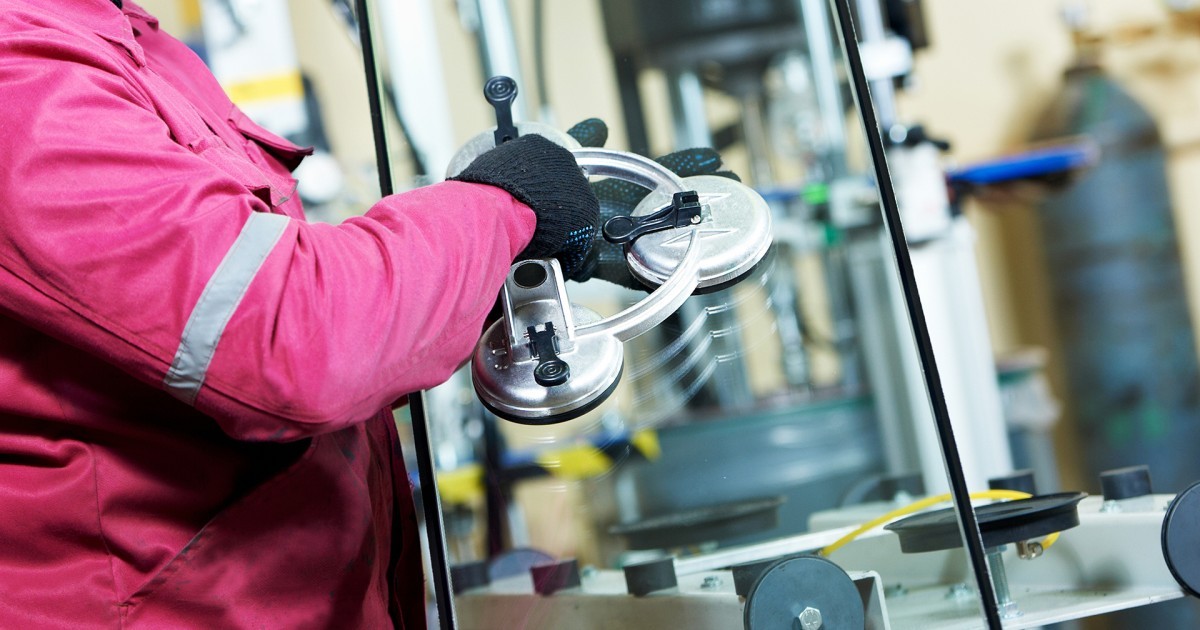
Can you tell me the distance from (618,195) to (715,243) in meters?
0.13

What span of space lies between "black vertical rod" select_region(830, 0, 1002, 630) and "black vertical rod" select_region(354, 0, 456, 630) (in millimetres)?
359

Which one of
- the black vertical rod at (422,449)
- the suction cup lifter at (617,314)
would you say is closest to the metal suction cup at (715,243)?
the suction cup lifter at (617,314)

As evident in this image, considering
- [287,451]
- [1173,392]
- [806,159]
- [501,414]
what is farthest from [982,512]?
[1173,392]

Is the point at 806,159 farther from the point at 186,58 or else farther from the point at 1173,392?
the point at 186,58

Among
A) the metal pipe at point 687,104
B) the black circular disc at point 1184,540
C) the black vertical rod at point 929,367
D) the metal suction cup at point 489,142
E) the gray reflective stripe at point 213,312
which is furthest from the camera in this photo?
the metal pipe at point 687,104

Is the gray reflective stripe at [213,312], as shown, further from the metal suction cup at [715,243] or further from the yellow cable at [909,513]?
the yellow cable at [909,513]

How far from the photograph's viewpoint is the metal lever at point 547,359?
764 mm

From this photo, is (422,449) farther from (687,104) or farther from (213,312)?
(687,104)

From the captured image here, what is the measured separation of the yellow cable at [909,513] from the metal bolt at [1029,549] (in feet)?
0.07

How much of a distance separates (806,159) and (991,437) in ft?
2.52

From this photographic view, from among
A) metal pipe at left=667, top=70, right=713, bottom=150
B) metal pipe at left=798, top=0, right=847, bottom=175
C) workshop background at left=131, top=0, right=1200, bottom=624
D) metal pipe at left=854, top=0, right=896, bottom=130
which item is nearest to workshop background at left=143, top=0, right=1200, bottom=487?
workshop background at left=131, top=0, right=1200, bottom=624

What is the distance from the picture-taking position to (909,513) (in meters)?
1.02

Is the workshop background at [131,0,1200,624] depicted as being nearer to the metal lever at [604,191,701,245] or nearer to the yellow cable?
the yellow cable

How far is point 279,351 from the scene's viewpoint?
616 millimetres
